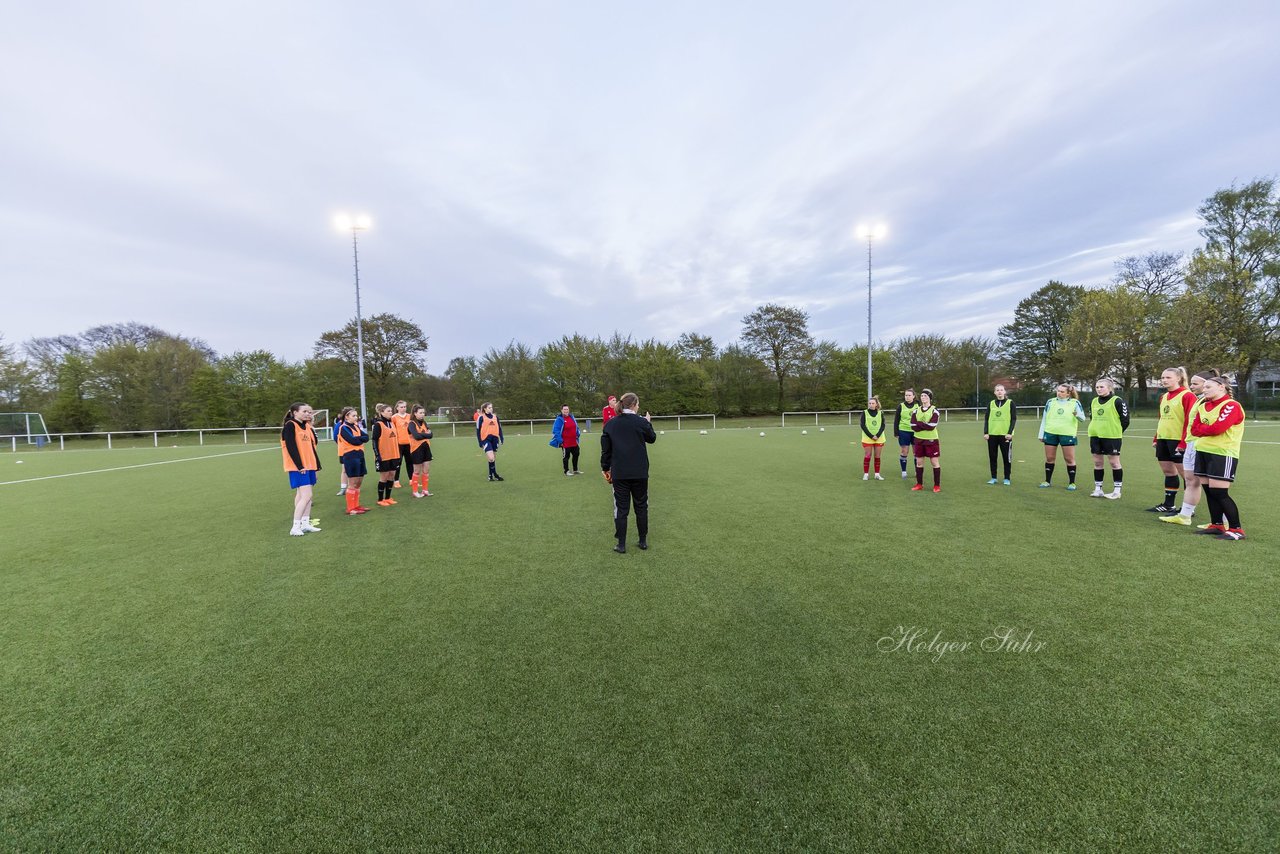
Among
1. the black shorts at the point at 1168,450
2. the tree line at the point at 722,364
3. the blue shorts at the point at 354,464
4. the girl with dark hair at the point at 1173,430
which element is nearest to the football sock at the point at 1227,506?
the girl with dark hair at the point at 1173,430

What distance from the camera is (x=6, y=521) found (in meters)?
7.76

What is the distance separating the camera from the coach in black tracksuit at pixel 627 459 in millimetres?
5422

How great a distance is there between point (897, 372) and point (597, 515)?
43031 millimetres

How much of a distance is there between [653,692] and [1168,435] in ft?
26.6

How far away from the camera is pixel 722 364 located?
138 ft

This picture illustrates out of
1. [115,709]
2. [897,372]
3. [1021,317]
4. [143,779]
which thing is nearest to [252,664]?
[115,709]

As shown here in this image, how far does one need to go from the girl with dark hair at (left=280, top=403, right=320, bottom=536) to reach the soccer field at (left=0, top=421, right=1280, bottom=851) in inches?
24.7

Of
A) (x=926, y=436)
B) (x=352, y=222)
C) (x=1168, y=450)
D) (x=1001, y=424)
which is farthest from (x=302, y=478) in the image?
(x=352, y=222)

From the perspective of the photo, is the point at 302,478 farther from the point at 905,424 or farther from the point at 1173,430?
the point at 1173,430

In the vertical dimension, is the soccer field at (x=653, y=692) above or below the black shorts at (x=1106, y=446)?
below

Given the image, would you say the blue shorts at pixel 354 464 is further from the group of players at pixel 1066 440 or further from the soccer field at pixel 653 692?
the soccer field at pixel 653 692

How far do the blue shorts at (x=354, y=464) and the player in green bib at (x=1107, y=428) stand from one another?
11494 millimetres

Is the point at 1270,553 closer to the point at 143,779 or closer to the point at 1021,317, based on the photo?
the point at 143,779

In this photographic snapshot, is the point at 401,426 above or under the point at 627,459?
above
